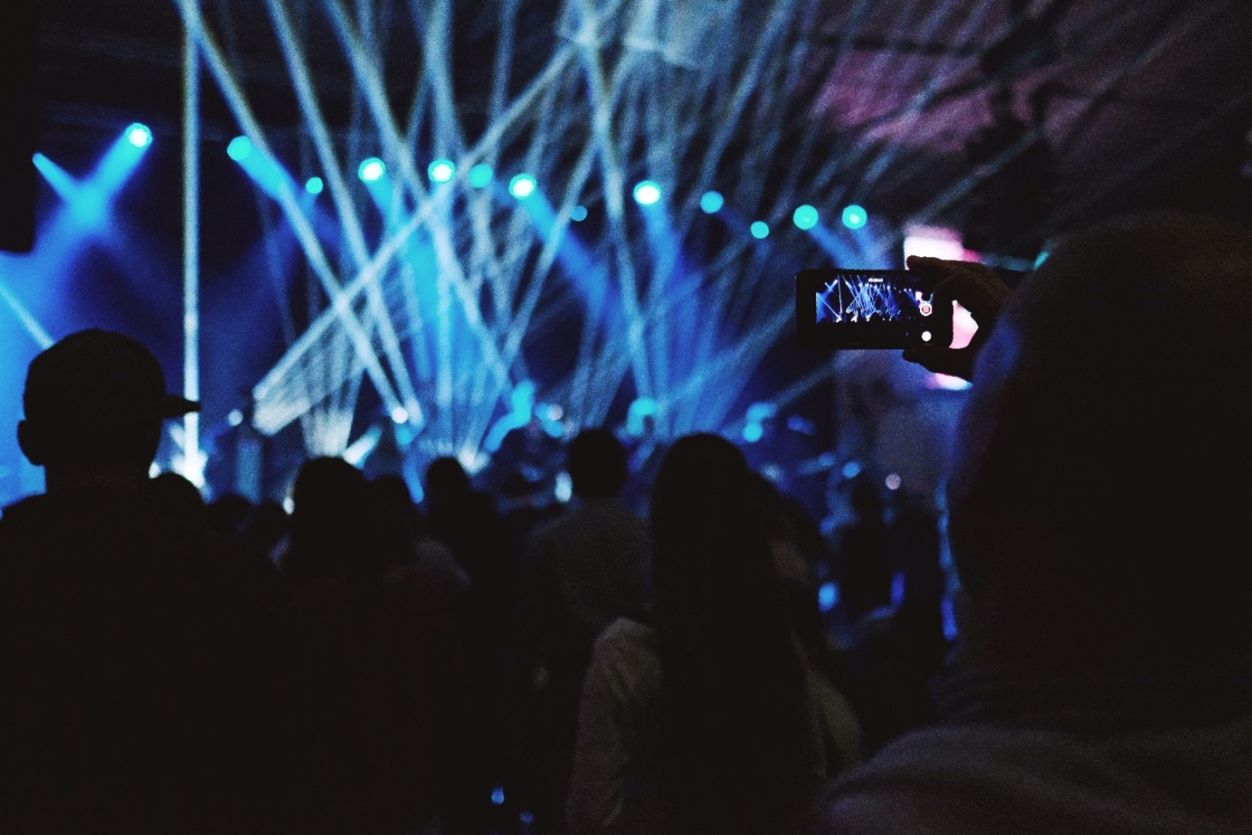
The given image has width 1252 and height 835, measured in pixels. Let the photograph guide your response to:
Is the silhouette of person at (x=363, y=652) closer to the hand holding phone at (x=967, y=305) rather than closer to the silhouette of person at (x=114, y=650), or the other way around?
the silhouette of person at (x=114, y=650)

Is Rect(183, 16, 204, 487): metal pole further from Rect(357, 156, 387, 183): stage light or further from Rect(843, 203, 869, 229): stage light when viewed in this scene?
Rect(843, 203, 869, 229): stage light

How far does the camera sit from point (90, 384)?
1.93 metres

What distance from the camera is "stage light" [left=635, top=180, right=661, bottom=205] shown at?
556 inches

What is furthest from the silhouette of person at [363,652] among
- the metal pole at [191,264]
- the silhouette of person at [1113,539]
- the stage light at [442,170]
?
the stage light at [442,170]

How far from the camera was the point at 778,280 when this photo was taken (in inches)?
625

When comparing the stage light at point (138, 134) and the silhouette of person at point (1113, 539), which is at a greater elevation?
the stage light at point (138, 134)

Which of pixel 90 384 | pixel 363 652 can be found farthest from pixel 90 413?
pixel 363 652

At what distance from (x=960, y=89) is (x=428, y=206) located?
5.76 metres

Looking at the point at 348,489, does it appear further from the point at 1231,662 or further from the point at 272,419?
the point at 272,419

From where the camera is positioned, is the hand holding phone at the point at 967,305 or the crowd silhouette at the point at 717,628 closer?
the crowd silhouette at the point at 717,628

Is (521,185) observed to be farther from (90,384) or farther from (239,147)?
(90,384)

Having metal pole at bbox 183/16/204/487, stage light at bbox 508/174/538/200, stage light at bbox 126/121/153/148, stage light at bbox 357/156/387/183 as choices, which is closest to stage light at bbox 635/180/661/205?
stage light at bbox 508/174/538/200

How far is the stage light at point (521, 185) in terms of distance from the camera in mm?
13469

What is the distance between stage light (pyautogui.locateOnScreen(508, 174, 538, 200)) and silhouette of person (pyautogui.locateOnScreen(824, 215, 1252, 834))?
12995mm
